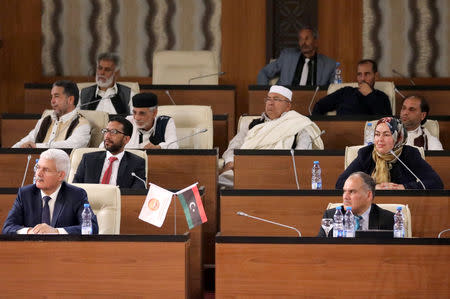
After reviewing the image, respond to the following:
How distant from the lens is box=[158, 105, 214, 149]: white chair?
7195 millimetres

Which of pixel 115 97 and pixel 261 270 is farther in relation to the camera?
pixel 115 97

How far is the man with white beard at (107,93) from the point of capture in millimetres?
8055

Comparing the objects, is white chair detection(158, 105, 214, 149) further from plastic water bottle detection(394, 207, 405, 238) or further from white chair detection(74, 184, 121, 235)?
plastic water bottle detection(394, 207, 405, 238)

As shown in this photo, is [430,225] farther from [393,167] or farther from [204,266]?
[204,266]

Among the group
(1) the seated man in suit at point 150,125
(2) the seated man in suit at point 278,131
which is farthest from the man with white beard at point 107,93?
(2) the seated man in suit at point 278,131

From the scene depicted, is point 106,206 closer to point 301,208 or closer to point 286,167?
point 301,208

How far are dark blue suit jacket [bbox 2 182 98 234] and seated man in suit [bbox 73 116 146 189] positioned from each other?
40.2 inches

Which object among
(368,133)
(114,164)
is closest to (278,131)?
(368,133)

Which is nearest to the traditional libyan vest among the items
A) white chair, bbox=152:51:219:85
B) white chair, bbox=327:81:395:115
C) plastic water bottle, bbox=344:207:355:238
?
white chair, bbox=152:51:219:85

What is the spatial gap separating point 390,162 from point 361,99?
1.85m

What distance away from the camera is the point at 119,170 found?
6.11m

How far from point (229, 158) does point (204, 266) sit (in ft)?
5.50

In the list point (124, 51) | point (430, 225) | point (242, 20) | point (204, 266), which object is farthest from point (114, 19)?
point (430, 225)

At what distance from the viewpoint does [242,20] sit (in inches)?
381
